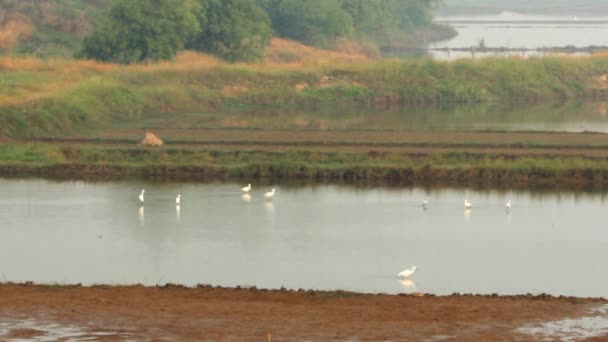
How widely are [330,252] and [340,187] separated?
26.5ft

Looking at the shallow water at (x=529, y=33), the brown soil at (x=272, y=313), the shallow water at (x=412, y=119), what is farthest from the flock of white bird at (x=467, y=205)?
the shallow water at (x=529, y=33)

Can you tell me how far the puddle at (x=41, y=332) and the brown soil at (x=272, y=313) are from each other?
0.04 m

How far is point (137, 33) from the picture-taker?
56.4 metres

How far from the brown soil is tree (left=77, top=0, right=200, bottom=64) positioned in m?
39.5

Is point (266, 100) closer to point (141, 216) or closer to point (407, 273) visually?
point (141, 216)

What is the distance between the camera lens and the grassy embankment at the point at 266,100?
30969 millimetres

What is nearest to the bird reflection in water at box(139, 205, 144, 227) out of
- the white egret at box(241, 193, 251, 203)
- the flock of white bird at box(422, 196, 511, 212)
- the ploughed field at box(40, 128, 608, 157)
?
the white egret at box(241, 193, 251, 203)

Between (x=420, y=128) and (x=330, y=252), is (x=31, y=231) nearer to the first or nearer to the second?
(x=330, y=252)

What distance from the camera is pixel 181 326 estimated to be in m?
15.2

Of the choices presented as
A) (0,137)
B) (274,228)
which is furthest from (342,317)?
(0,137)

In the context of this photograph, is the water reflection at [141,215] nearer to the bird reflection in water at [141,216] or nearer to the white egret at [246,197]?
the bird reflection in water at [141,216]

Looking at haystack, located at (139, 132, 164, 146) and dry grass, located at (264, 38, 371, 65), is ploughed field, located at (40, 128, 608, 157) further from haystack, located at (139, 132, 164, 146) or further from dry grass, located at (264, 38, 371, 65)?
dry grass, located at (264, 38, 371, 65)

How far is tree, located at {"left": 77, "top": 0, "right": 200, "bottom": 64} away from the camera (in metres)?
56.2

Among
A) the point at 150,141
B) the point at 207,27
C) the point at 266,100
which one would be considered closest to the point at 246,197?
the point at 150,141
